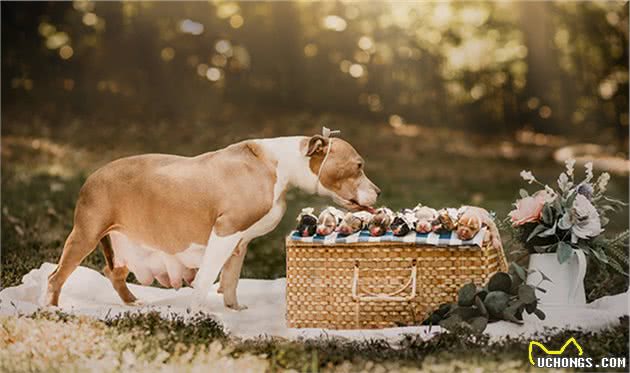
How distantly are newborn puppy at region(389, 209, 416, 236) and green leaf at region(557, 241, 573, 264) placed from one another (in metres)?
0.76

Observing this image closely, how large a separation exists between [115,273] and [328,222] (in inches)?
61.6

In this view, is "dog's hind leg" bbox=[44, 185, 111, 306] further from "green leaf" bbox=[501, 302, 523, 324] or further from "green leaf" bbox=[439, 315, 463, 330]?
"green leaf" bbox=[501, 302, 523, 324]

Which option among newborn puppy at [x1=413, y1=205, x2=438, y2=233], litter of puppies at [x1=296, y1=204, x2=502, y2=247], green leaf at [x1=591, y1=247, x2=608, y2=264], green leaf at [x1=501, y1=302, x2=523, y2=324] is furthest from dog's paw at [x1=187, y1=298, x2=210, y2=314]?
green leaf at [x1=591, y1=247, x2=608, y2=264]

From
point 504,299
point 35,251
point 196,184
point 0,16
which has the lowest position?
point 35,251

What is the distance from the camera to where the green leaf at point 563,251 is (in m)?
4.74

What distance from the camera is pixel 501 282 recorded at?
4.63 m

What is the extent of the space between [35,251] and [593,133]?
10.9 m

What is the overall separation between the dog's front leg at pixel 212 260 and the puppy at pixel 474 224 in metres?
1.22

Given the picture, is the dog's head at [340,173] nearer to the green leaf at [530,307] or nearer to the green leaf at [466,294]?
the green leaf at [466,294]

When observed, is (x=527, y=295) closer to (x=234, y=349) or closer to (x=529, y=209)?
(x=529, y=209)

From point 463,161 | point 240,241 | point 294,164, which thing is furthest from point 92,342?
point 463,161

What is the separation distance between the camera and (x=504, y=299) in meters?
4.55

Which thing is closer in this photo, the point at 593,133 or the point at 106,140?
the point at 106,140

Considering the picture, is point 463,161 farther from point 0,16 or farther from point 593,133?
point 0,16
